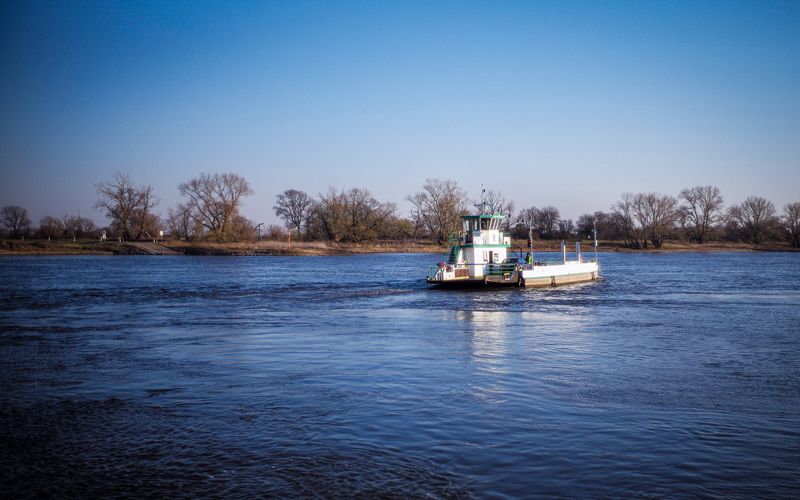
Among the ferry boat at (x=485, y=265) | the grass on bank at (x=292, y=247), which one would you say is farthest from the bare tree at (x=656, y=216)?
the ferry boat at (x=485, y=265)

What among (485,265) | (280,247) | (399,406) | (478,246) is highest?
(280,247)

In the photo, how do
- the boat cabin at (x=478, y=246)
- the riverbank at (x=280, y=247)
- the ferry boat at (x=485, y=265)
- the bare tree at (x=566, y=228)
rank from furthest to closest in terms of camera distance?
A: the bare tree at (x=566, y=228) → the riverbank at (x=280, y=247) → the boat cabin at (x=478, y=246) → the ferry boat at (x=485, y=265)

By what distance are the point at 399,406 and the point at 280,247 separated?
4106 inches

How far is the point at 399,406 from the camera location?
38.0ft

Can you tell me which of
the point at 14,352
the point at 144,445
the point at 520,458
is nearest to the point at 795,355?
the point at 520,458

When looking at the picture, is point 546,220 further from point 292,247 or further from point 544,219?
point 292,247

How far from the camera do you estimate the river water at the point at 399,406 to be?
8.05 meters

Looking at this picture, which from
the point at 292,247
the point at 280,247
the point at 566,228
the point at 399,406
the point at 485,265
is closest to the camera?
the point at 399,406

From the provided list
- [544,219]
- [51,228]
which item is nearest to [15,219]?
[51,228]

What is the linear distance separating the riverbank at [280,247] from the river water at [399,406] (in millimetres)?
83861

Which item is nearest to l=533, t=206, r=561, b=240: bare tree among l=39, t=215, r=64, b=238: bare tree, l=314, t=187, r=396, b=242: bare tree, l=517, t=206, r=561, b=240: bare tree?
l=517, t=206, r=561, b=240: bare tree

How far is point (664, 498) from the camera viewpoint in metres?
7.34

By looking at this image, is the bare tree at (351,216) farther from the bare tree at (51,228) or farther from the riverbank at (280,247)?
the bare tree at (51,228)

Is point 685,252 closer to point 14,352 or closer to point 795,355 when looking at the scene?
point 795,355
